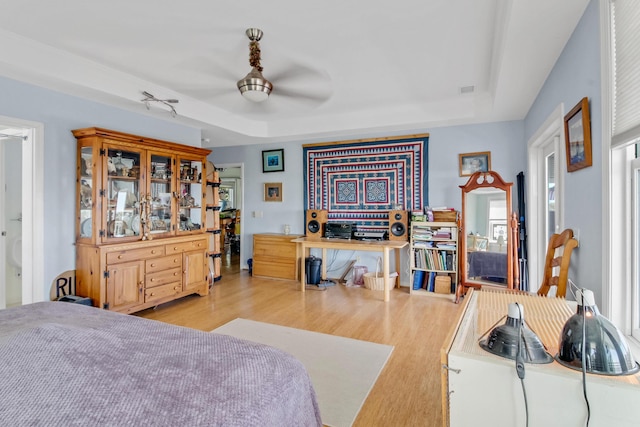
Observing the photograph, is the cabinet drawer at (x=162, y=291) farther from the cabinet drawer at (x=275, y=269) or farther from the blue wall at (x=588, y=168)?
the blue wall at (x=588, y=168)

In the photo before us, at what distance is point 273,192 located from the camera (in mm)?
5555

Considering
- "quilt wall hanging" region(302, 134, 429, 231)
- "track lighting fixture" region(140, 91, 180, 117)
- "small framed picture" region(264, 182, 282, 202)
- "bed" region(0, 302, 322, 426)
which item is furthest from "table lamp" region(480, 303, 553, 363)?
"small framed picture" region(264, 182, 282, 202)

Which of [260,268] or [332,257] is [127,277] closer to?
[260,268]

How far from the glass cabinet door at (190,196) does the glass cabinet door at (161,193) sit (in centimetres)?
13

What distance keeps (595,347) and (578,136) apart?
4.60 feet

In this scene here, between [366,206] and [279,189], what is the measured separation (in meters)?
1.54

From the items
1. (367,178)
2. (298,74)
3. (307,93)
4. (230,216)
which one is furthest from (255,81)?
(230,216)

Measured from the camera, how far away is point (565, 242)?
2.03m

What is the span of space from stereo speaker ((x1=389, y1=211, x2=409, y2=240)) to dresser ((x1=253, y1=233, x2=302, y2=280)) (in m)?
1.48

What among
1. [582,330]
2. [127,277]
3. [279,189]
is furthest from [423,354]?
[279,189]

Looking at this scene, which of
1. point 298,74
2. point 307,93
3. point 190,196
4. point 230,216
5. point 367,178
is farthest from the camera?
point 230,216

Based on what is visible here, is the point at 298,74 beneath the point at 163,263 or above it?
above

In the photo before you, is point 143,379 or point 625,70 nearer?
point 143,379

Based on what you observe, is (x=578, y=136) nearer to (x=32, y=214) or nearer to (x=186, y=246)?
(x=186, y=246)
